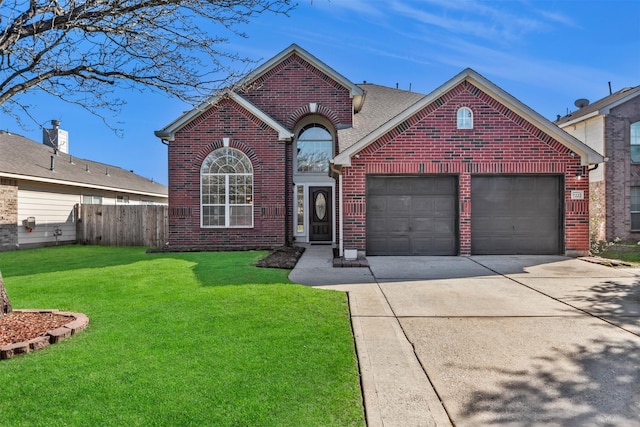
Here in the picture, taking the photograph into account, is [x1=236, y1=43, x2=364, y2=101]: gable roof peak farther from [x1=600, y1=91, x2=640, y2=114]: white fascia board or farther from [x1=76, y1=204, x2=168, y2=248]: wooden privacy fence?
[x1=600, y1=91, x2=640, y2=114]: white fascia board

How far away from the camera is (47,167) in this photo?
54.1 feet

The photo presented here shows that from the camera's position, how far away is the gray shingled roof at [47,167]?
48.2 ft

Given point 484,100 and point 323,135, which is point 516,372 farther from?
point 323,135

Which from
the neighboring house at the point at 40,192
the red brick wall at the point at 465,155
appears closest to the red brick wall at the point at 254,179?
the red brick wall at the point at 465,155

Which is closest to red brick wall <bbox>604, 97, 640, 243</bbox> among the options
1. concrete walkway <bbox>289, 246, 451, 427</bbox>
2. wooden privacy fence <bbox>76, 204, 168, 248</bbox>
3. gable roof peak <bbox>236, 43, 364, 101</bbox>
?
gable roof peak <bbox>236, 43, 364, 101</bbox>

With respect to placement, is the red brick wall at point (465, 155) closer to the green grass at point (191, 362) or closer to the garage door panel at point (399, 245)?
the garage door panel at point (399, 245)

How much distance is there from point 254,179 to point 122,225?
7.05 metres

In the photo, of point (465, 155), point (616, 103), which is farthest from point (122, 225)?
point (616, 103)

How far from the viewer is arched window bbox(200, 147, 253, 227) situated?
1354 cm

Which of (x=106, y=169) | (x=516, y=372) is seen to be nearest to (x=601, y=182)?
(x=516, y=372)

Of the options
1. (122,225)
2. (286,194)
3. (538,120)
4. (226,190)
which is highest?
(538,120)

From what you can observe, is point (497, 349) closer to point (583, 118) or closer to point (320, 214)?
point (320, 214)

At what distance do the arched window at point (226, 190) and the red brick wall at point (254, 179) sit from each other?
0.20m

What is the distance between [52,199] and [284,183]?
1091 centimetres
